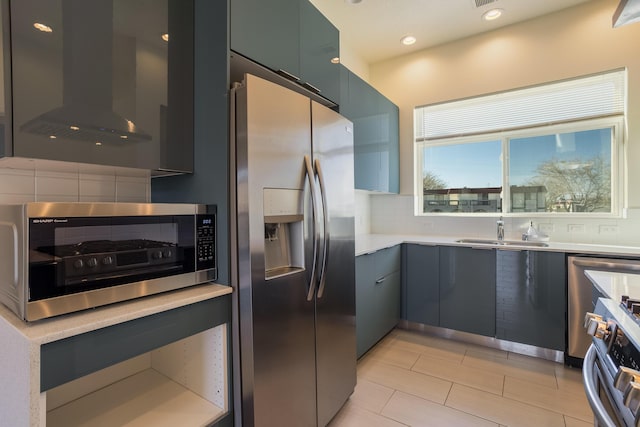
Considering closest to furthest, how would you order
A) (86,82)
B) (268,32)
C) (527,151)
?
(86,82), (268,32), (527,151)

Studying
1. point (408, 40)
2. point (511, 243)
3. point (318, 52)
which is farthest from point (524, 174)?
point (318, 52)

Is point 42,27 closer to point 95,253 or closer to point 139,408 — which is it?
point 95,253

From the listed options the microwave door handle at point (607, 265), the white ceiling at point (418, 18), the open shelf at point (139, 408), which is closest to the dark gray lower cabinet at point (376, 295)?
the open shelf at point (139, 408)

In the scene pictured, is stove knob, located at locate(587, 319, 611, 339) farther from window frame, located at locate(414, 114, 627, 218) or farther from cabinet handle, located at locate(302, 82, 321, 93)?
window frame, located at locate(414, 114, 627, 218)

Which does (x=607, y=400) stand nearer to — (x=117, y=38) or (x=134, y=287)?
(x=134, y=287)

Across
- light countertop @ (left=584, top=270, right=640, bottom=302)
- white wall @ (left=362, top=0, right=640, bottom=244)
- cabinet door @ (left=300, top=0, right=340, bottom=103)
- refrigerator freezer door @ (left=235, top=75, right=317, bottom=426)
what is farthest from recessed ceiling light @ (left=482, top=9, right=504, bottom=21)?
light countertop @ (left=584, top=270, right=640, bottom=302)

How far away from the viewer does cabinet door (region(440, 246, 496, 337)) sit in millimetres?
2615

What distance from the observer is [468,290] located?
2695 millimetres

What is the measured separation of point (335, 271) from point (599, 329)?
1088 millimetres

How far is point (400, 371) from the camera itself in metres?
2.31

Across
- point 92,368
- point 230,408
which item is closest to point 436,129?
point 230,408

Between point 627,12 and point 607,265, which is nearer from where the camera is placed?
point 627,12

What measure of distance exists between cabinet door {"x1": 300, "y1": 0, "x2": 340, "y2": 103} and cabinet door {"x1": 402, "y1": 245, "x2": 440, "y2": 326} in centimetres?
166

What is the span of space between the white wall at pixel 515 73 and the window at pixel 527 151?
124 mm
